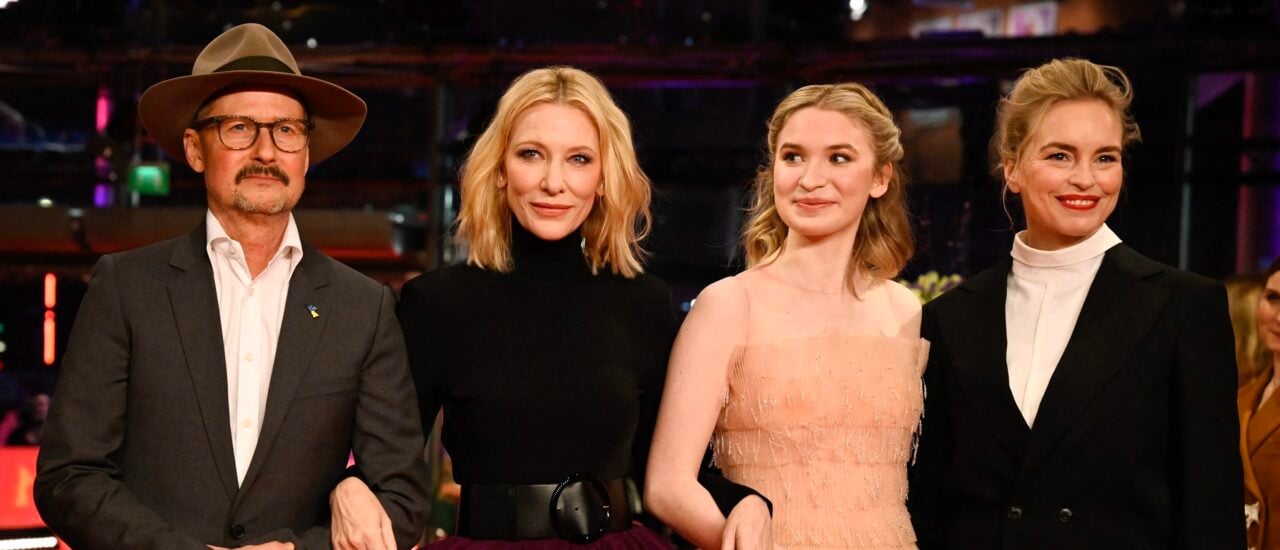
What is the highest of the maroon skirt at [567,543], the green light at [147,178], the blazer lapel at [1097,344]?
the green light at [147,178]

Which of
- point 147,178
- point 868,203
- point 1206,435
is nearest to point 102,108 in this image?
point 147,178

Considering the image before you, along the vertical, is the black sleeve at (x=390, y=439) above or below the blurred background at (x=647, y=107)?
below

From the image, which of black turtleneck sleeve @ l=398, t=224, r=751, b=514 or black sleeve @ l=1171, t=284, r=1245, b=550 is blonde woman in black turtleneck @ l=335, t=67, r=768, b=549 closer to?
black turtleneck sleeve @ l=398, t=224, r=751, b=514

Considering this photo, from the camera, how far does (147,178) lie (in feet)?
27.5

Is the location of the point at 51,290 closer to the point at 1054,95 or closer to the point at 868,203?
the point at 868,203

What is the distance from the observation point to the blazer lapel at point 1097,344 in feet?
8.57

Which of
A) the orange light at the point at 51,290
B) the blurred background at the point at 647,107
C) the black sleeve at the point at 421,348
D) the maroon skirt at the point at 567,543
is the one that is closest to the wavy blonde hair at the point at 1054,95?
the maroon skirt at the point at 567,543

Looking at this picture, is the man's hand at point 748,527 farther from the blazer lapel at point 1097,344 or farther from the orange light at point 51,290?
the orange light at point 51,290

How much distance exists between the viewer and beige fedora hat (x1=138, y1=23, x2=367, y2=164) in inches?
102

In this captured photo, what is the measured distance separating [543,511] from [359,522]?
368 mm

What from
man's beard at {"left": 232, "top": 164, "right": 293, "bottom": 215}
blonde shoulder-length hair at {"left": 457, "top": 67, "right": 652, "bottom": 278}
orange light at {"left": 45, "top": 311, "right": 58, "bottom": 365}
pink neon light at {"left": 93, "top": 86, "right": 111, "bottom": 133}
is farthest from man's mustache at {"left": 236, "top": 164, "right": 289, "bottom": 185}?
orange light at {"left": 45, "top": 311, "right": 58, "bottom": 365}

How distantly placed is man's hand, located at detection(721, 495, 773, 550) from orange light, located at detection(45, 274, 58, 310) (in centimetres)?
764

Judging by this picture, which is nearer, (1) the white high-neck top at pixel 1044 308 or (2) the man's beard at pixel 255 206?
(2) the man's beard at pixel 255 206

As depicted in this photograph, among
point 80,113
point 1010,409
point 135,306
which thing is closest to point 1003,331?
point 1010,409
